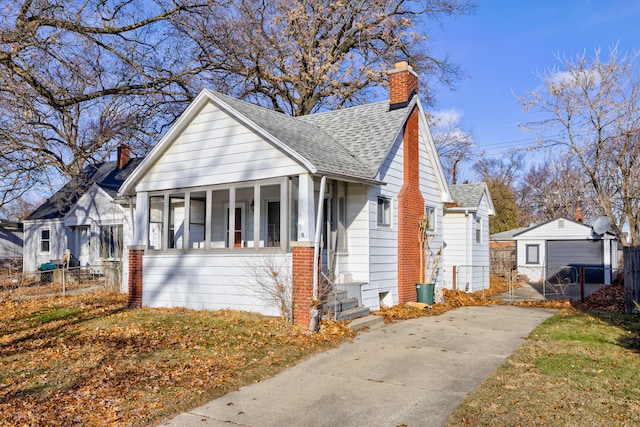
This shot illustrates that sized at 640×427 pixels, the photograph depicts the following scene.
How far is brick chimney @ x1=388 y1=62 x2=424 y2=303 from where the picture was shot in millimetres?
14055

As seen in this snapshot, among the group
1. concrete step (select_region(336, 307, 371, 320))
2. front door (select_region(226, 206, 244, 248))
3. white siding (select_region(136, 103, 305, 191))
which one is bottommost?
concrete step (select_region(336, 307, 371, 320))

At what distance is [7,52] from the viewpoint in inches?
548

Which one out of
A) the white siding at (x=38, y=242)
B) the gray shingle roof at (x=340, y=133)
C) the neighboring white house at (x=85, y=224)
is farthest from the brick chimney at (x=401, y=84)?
the white siding at (x=38, y=242)

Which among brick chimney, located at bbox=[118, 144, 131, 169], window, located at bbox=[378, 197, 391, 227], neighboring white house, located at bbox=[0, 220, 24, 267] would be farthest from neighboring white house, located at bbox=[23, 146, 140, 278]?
window, located at bbox=[378, 197, 391, 227]

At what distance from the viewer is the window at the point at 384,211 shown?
43.9 feet

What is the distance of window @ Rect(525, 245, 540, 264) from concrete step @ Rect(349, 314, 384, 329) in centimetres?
1824

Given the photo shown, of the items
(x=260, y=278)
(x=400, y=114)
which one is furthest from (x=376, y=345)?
(x=400, y=114)

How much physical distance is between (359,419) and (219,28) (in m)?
18.6

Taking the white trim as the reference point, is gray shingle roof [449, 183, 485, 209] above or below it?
below

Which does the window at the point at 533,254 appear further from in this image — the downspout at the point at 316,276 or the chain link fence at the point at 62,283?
the chain link fence at the point at 62,283

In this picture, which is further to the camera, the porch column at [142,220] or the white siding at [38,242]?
the white siding at [38,242]

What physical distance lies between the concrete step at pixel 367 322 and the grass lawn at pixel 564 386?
3.07 metres

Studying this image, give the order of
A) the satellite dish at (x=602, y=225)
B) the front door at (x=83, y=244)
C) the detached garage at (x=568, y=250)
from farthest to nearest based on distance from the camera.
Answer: the front door at (x=83, y=244)
the detached garage at (x=568, y=250)
the satellite dish at (x=602, y=225)

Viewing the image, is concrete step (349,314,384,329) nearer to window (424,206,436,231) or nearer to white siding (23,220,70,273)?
window (424,206,436,231)
